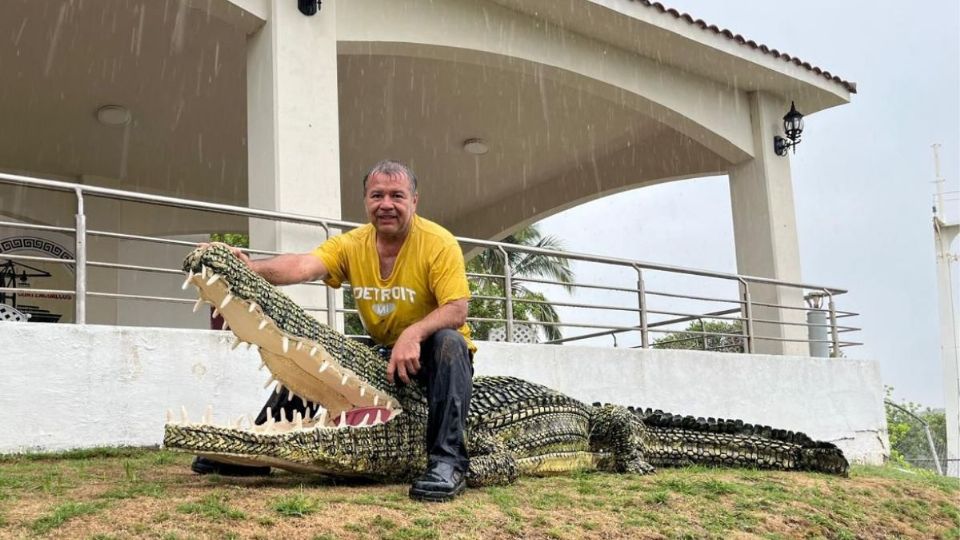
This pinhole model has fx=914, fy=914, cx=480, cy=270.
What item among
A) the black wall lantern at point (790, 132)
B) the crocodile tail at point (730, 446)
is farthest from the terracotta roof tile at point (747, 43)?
the crocodile tail at point (730, 446)

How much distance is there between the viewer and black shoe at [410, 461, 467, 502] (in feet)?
13.8

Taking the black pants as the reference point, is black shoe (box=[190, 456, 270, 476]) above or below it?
below

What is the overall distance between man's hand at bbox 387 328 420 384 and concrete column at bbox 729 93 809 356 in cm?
821

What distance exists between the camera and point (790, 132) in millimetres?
11992

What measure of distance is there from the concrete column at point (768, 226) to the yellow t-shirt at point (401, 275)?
790 cm

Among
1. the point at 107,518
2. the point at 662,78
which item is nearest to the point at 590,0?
the point at 662,78

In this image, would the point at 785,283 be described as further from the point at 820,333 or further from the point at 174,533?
the point at 174,533

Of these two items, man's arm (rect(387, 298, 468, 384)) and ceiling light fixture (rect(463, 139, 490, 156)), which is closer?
man's arm (rect(387, 298, 468, 384))

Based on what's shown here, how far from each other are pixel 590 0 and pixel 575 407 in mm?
5186

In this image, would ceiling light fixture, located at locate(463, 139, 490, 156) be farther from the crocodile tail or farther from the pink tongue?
the pink tongue

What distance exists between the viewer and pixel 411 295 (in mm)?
4570

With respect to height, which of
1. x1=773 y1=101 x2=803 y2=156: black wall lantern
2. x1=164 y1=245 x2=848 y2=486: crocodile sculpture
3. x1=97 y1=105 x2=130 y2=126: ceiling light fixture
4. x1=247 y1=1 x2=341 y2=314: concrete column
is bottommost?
x1=164 y1=245 x2=848 y2=486: crocodile sculpture

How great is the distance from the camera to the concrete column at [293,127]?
7.58 m

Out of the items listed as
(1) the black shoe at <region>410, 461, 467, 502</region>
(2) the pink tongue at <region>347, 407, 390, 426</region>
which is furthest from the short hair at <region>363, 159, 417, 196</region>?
(1) the black shoe at <region>410, 461, 467, 502</region>
